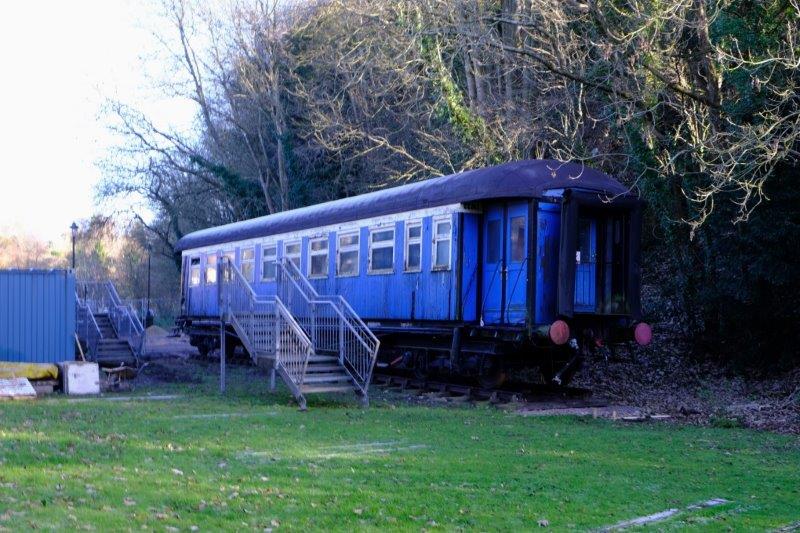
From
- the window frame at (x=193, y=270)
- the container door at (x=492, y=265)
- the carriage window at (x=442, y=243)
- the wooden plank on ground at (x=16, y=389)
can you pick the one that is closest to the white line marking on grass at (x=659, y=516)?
the container door at (x=492, y=265)

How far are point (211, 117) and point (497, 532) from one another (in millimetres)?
36634

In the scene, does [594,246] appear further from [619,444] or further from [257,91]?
[257,91]

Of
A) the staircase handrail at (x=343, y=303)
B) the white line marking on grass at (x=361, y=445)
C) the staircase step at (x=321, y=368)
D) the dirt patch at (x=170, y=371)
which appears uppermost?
the staircase handrail at (x=343, y=303)

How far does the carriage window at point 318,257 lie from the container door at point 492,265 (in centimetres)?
505

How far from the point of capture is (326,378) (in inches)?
606

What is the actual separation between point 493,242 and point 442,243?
0.97 m

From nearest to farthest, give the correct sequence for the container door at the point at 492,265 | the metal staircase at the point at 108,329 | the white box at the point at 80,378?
the container door at the point at 492,265 → the white box at the point at 80,378 → the metal staircase at the point at 108,329

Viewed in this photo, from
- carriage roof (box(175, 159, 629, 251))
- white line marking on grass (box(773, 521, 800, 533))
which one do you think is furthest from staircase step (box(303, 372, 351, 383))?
white line marking on grass (box(773, 521, 800, 533))

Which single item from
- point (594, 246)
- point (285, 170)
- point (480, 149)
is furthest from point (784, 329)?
point (285, 170)

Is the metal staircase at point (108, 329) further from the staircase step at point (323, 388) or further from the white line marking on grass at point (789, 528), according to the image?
the white line marking on grass at point (789, 528)

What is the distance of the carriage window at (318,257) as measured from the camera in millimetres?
20797

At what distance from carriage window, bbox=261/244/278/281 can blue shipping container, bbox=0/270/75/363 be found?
501 centimetres

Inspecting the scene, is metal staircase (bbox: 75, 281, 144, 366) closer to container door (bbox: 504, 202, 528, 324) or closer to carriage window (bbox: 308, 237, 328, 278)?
carriage window (bbox: 308, 237, 328, 278)

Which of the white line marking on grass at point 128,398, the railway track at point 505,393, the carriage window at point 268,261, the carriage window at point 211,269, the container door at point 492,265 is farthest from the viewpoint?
the carriage window at point 211,269
